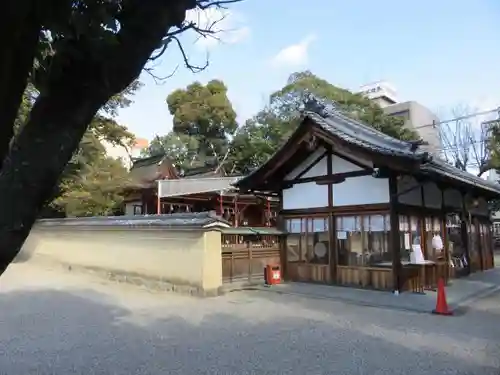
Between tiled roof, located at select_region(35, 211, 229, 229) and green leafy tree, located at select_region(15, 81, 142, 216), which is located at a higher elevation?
green leafy tree, located at select_region(15, 81, 142, 216)

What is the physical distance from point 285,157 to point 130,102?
32.8ft

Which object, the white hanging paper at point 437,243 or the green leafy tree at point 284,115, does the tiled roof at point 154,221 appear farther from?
the green leafy tree at point 284,115

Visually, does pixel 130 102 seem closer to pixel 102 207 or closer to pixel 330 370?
pixel 102 207

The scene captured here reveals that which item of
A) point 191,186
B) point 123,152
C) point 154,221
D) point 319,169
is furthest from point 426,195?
point 123,152

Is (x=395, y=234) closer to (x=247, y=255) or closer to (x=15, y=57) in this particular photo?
(x=247, y=255)

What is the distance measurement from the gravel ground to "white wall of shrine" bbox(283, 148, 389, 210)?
10.3ft

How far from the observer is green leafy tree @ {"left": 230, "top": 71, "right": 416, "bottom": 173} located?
31.1m

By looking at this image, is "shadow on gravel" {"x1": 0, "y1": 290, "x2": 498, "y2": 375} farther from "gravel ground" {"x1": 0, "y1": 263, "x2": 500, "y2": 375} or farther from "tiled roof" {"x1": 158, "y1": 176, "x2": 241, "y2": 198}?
"tiled roof" {"x1": 158, "y1": 176, "x2": 241, "y2": 198}

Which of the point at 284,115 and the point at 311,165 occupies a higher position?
the point at 284,115

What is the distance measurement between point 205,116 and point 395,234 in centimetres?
2810

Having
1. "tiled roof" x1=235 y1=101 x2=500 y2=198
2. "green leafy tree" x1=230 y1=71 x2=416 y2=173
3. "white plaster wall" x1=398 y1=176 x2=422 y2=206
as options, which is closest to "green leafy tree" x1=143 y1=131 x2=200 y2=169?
"green leafy tree" x1=230 y1=71 x2=416 y2=173

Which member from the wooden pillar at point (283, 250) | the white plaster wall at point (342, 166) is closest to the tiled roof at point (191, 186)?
the wooden pillar at point (283, 250)

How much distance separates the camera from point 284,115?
33375 millimetres

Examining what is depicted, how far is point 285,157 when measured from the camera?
13.0 meters
